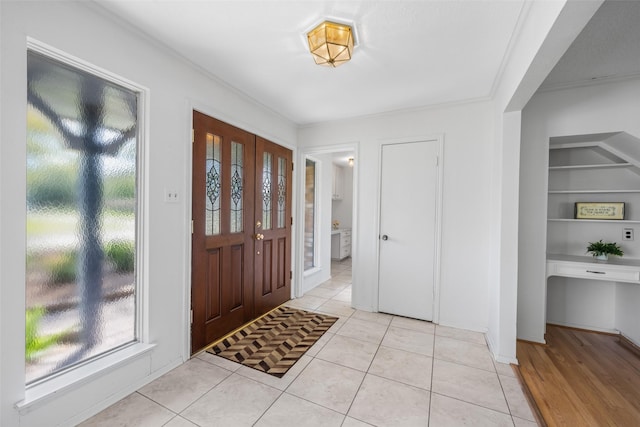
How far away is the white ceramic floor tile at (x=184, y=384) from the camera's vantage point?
1707 millimetres

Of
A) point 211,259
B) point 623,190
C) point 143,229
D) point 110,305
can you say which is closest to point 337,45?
point 143,229

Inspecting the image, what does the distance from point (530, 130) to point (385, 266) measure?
200cm

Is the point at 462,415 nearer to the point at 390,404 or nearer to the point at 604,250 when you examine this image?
the point at 390,404

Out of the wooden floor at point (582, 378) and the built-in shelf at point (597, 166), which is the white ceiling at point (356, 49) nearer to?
the built-in shelf at point (597, 166)

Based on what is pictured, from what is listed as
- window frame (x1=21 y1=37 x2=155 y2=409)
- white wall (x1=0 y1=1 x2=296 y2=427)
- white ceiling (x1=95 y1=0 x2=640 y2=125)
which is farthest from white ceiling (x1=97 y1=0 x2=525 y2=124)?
window frame (x1=21 y1=37 x2=155 y2=409)

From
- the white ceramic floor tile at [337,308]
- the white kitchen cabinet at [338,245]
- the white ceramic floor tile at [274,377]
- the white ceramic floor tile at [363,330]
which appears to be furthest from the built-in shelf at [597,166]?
the white kitchen cabinet at [338,245]

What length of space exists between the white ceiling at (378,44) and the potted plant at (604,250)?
4.96 ft

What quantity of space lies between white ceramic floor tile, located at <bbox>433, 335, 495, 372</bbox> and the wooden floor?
245 millimetres

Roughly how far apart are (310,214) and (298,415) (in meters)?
2.96

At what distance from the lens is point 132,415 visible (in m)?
1.58

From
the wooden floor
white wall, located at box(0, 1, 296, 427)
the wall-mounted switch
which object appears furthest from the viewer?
the wall-mounted switch

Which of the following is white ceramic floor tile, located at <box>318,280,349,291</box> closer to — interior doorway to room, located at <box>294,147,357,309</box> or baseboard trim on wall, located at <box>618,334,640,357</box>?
interior doorway to room, located at <box>294,147,357,309</box>

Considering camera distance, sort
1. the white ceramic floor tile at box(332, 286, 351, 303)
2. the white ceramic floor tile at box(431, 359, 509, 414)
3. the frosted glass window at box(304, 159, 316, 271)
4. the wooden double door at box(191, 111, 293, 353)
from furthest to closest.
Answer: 1. the frosted glass window at box(304, 159, 316, 271)
2. the white ceramic floor tile at box(332, 286, 351, 303)
3. the wooden double door at box(191, 111, 293, 353)
4. the white ceramic floor tile at box(431, 359, 509, 414)

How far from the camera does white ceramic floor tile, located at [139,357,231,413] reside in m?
1.71
